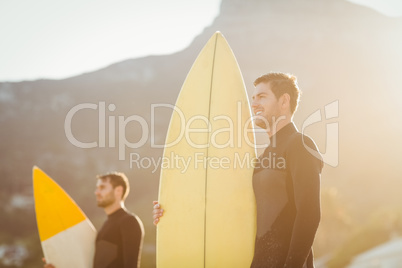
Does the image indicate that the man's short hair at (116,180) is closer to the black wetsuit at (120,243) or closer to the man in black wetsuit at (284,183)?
the black wetsuit at (120,243)

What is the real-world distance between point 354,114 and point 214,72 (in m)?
42.0

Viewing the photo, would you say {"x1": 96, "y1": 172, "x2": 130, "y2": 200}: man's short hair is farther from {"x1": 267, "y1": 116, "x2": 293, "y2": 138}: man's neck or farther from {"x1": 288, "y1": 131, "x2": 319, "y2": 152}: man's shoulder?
{"x1": 288, "y1": 131, "x2": 319, "y2": 152}: man's shoulder

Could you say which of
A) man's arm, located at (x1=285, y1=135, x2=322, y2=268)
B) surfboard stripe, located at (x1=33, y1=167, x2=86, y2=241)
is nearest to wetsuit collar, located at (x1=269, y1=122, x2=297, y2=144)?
man's arm, located at (x1=285, y1=135, x2=322, y2=268)

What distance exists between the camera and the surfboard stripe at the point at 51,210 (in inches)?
139

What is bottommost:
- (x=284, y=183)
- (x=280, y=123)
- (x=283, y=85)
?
(x=284, y=183)

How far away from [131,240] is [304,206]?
1.73m

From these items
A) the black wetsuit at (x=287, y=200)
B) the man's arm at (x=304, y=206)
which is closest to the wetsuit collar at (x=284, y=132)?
the black wetsuit at (x=287, y=200)

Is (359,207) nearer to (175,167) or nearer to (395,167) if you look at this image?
(395,167)

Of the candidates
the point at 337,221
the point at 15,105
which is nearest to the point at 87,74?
the point at 15,105

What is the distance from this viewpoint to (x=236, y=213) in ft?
7.72

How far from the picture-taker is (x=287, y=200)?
5.87 ft

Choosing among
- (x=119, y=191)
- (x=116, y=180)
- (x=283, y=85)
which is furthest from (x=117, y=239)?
(x=283, y=85)

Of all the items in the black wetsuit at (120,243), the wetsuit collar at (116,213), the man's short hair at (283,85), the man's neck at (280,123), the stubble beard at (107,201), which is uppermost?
the man's short hair at (283,85)

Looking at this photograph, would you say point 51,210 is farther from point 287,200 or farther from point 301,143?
point 301,143
